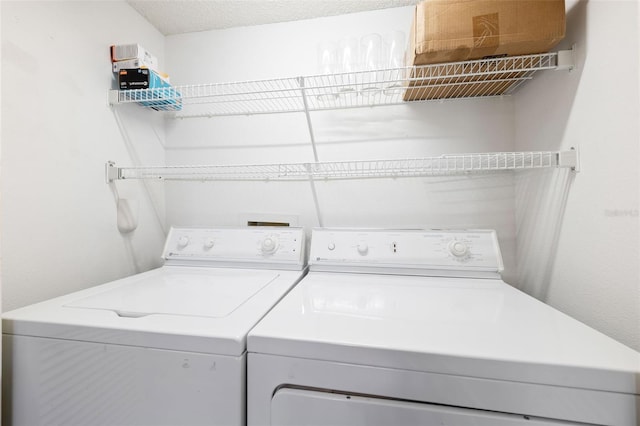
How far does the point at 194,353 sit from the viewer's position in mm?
629

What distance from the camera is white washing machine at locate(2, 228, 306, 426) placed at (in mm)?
621

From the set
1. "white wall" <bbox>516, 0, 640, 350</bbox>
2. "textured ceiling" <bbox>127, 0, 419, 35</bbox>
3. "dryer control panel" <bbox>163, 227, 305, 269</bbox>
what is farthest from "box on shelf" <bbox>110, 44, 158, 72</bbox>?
"white wall" <bbox>516, 0, 640, 350</bbox>

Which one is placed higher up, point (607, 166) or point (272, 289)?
point (607, 166)

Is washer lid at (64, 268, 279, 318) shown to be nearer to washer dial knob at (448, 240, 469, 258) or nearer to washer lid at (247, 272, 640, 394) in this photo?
washer lid at (247, 272, 640, 394)

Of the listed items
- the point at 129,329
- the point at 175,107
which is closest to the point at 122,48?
the point at 175,107

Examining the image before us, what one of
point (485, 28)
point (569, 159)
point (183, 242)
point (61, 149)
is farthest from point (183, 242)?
point (569, 159)

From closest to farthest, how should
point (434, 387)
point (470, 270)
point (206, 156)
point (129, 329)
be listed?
point (434, 387) < point (129, 329) < point (470, 270) < point (206, 156)

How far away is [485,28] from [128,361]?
1.50 m

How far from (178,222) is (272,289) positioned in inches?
38.4

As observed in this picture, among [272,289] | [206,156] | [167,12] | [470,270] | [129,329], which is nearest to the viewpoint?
[129,329]

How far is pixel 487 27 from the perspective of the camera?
927 mm

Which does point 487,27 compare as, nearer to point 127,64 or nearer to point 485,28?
point 485,28

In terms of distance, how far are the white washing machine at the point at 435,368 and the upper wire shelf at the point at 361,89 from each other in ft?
2.92

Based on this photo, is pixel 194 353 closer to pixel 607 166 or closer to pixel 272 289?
pixel 272 289
